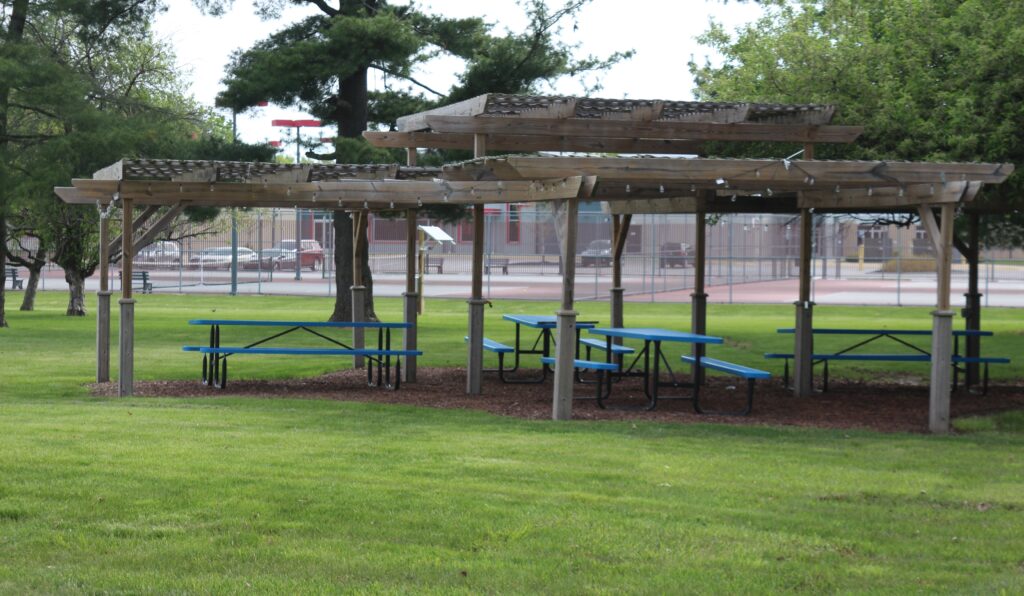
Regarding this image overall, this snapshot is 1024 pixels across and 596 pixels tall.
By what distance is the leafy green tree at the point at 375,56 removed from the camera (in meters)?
21.9

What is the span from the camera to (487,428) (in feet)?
38.2

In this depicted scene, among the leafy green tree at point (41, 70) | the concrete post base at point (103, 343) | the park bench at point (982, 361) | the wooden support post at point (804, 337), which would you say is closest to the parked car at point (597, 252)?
the leafy green tree at point (41, 70)

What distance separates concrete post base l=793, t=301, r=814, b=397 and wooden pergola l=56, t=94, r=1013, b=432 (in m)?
0.02

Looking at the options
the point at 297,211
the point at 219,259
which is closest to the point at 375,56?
the point at 297,211

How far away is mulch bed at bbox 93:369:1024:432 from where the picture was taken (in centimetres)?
1321

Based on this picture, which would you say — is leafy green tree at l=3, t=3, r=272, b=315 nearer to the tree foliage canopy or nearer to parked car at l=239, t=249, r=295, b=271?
the tree foliage canopy

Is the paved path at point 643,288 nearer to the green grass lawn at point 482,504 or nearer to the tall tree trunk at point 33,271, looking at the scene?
the tall tree trunk at point 33,271

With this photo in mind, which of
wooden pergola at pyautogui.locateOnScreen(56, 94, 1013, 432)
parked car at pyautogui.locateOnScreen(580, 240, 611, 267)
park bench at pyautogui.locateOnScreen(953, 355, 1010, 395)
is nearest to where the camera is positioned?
wooden pergola at pyautogui.locateOnScreen(56, 94, 1013, 432)

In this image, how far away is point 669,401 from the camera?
14.7m

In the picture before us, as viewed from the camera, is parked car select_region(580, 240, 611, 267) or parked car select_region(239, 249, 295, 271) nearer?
parked car select_region(580, 240, 611, 267)

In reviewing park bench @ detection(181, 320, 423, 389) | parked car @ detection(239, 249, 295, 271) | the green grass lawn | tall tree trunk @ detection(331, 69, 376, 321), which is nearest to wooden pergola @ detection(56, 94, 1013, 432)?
park bench @ detection(181, 320, 423, 389)

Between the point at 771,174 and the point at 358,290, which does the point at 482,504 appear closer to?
the point at 771,174

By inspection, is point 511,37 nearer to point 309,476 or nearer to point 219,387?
point 219,387

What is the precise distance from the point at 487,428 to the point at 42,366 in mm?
8062
